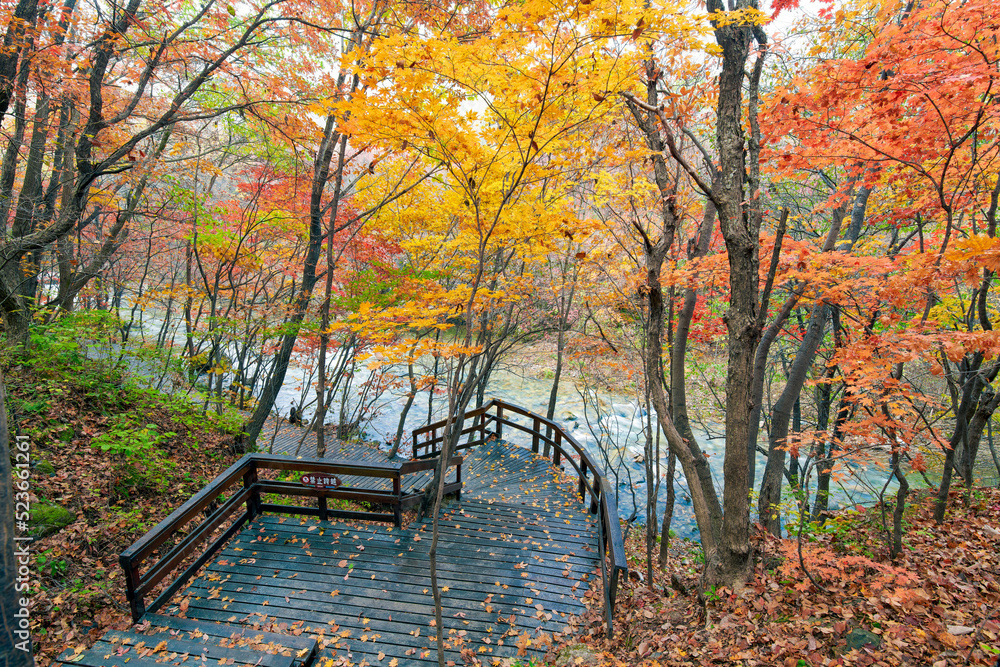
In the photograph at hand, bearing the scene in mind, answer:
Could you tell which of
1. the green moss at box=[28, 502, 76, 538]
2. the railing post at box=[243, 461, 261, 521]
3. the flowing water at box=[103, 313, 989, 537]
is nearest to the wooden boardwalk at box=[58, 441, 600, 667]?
the railing post at box=[243, 461, 261, 521]

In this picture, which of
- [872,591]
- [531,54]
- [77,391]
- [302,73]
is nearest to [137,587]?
[77,391]

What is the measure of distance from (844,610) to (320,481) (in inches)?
224

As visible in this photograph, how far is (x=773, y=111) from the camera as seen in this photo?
5.66 metres

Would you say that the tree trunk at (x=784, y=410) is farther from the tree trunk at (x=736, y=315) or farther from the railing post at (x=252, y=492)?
the railing post at (x=252, y=492)

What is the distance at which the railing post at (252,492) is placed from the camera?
5.81 m

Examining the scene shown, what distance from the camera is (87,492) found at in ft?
17.7

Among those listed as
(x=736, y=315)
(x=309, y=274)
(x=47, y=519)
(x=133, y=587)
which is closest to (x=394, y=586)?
(x=133, y=587)

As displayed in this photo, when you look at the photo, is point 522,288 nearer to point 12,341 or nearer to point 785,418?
point 785,418

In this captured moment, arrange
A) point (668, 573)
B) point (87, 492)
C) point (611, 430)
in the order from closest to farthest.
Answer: point (87, 492), point (668, 573), point (611, 430)

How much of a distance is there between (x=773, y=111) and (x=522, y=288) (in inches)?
193

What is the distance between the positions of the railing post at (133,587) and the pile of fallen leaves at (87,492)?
1.62 ft

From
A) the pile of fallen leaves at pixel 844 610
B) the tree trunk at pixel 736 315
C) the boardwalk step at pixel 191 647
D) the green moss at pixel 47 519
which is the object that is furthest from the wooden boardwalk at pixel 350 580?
the tree trunk at pixel 736 315

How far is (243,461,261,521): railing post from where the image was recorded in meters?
5.81

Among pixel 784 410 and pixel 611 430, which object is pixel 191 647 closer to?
pixel 784 410
